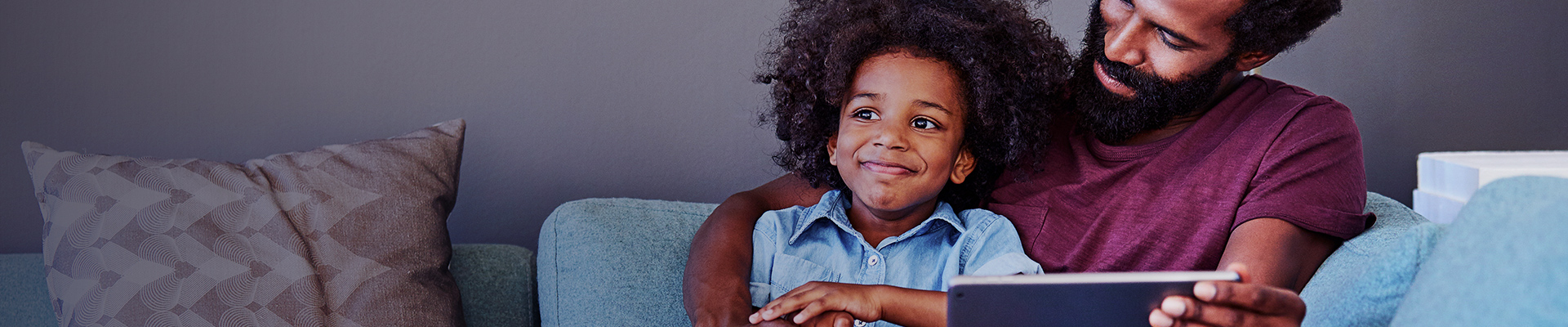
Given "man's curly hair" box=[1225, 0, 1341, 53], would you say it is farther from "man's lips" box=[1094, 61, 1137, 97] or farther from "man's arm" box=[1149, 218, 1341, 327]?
"man's arm" box=[1149, 218, 1341, 327]

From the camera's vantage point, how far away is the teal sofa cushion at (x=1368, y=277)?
2.94 ft

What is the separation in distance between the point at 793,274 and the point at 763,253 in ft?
0.24

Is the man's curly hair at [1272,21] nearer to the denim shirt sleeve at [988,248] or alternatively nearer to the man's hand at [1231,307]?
A: the denim shirt sleeve at [988,248]

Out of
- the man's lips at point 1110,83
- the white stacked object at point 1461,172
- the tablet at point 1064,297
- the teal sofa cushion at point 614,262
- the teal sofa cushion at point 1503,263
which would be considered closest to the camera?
the teal sofa cushion at point 1503,263

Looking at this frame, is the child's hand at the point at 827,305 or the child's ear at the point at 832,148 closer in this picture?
the child's hand at the point at 827,305

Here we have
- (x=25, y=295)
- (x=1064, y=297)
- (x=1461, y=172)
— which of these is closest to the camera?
(x=1064, y=297)

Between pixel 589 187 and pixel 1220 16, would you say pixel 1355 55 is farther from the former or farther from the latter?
pixel 589 187

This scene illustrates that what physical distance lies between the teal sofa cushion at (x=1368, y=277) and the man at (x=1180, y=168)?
1.1 inches

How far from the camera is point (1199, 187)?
128cm

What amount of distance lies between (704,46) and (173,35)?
1.09 metres

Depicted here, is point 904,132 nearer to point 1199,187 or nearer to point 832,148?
point 832,148

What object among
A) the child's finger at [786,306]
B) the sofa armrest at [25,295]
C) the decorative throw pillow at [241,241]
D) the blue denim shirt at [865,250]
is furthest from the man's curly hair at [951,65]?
the sofa armrest at [25,295]

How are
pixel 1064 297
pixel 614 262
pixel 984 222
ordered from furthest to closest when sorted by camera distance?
pixel 614 262 → pixel 984 222 → pixel 1064 297

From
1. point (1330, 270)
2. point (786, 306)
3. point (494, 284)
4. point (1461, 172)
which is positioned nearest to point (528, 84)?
point (494, 284)
